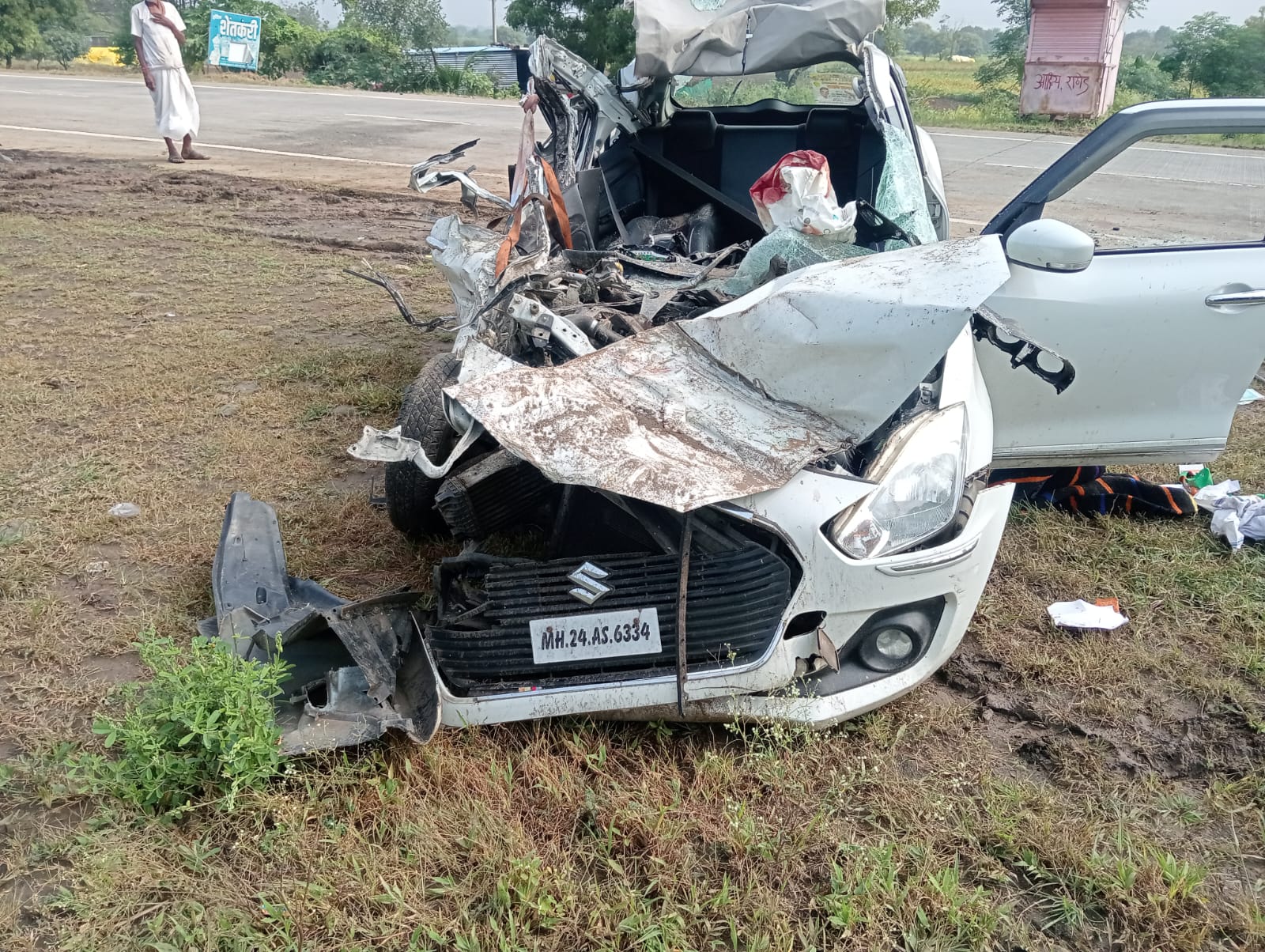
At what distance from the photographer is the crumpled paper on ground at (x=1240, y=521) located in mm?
3613

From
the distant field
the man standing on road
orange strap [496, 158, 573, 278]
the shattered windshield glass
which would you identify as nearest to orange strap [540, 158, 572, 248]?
orange strap [496, 158, 573, 278]

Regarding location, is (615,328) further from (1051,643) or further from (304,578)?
(1051,643)

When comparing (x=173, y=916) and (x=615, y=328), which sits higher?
(x=615, y=328)

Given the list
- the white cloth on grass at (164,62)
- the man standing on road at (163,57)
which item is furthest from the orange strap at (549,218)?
the white cloth on grass at (164,62)

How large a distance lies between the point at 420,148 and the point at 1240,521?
41.6 feet

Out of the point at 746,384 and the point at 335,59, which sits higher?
the point at 335,59

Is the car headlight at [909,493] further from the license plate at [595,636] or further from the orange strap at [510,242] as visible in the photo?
the orange strap at [510,242]

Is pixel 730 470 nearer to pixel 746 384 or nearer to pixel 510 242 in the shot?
pixel 746 384

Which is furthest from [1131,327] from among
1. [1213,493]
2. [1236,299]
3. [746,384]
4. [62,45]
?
[62,45]

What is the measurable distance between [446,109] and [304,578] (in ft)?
58.5

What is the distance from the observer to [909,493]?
2477 millimetres

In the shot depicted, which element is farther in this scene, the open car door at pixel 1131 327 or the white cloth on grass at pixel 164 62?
the white cloth on grass at pixel 164 62

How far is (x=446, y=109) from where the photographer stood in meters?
19.2

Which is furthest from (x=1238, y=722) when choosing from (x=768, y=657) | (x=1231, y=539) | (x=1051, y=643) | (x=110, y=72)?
(x=110, y=72)
